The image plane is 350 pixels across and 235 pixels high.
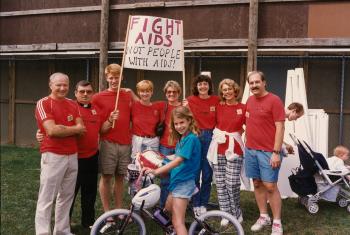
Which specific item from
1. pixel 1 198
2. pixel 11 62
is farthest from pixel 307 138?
pixel 11 62

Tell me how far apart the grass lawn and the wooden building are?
3032mm

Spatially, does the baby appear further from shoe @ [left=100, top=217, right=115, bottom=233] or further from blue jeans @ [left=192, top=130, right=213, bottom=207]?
shoe @ [left=100, top=217, right=115, bottom=233]

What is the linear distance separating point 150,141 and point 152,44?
4.13 ft

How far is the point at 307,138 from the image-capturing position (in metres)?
7.47

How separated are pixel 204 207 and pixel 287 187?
1.92m

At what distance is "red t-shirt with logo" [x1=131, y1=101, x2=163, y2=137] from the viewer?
5.48 m

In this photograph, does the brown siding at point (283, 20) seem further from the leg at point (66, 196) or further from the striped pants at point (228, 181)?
the leg at point (66, 196)

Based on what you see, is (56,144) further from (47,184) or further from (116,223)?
(116,223)

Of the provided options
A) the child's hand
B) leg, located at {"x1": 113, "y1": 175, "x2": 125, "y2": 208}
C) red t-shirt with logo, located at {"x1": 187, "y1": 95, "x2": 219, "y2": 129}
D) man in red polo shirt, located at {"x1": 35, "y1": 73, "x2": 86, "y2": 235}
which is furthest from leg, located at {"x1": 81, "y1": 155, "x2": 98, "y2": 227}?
red t-shirt with logo, located at {"x1": 187, "y1": 95, "x2": 219, "y2": 129}

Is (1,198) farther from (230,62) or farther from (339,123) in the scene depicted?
(339,123)

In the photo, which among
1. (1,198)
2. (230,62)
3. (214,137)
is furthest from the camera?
(230,62)

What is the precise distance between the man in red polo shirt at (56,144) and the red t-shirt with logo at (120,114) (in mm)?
495

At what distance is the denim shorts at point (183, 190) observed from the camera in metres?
4.47

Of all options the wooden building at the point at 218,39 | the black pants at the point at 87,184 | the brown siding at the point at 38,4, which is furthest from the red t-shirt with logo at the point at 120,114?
the brown siding at the point at 38,4
